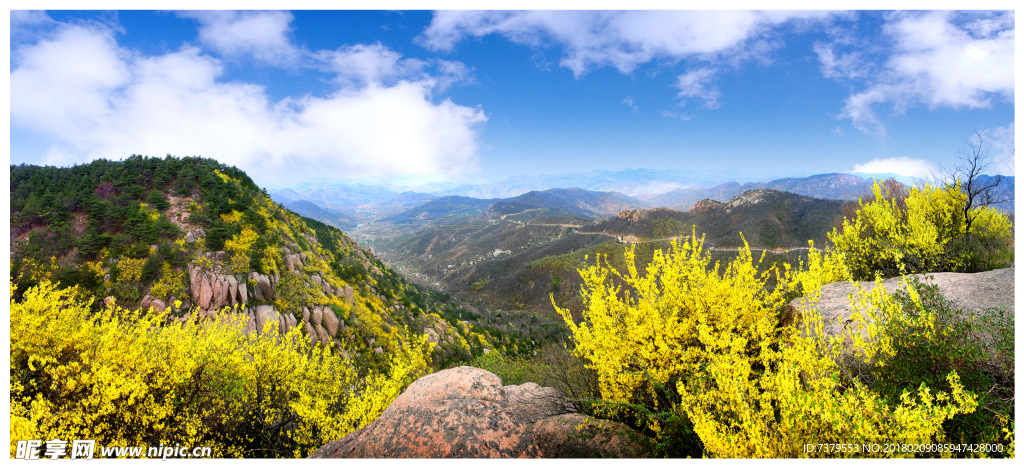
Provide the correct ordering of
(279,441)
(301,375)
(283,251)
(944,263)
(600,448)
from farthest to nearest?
(283,251), (944,263), (301,375), (279,441), (600,448)

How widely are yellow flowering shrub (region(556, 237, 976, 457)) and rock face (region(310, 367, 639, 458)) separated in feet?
1.76

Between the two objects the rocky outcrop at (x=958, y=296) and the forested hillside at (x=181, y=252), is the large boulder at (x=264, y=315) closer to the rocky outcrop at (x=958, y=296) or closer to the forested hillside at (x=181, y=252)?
the forested hillside at (x=181, y=252)

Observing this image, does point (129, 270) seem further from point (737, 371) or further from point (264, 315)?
point (737, 371)

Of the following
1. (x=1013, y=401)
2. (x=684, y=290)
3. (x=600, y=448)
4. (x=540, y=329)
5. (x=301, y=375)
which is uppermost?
(x=684, y=290)

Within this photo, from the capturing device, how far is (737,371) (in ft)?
11.8

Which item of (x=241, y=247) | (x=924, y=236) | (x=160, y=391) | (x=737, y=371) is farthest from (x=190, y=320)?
(x=924, y=236)

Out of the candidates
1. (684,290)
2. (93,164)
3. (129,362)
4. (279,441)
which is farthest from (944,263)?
(93,164)

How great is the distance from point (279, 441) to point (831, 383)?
7855mm

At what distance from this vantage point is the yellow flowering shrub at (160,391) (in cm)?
436

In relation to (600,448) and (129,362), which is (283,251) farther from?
(600,448)

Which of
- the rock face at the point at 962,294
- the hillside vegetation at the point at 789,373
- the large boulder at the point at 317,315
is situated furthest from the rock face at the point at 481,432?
the large boulder at the point at 317,315

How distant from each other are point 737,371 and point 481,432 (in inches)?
130

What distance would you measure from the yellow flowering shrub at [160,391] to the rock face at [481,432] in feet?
4.19
